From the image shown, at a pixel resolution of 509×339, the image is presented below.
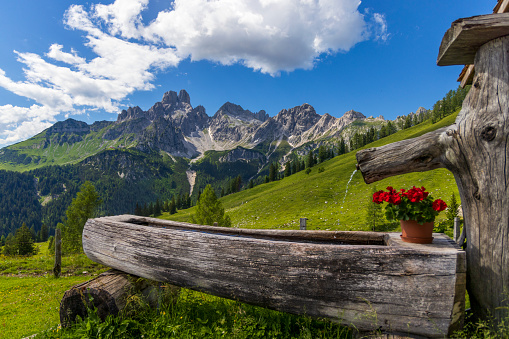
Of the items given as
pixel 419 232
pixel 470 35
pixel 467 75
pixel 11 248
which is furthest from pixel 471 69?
pixel 11 248

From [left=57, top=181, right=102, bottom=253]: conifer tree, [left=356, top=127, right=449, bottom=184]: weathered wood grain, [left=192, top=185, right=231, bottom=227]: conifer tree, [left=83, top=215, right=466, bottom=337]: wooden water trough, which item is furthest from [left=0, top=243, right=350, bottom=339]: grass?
[left=57, top=181, right=102, bottom=253]: conifer tree

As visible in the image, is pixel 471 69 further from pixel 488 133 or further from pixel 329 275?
pixel 329 275

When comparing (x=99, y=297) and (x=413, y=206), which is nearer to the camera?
(x=413, y=206)

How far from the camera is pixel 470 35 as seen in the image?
12.8ft

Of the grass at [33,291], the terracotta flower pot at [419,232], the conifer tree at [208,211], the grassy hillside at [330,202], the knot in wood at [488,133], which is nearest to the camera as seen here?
the knot in wood at [488,133]

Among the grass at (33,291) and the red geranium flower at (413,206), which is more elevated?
the red geranium flower at (413,206)

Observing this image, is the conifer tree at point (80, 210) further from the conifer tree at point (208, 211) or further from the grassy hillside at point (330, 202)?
the conifer tree at point (208, 211)

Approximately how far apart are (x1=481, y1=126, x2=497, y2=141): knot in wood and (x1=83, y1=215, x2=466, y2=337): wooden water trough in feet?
5.78

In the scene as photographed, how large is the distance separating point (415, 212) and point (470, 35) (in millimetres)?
2942

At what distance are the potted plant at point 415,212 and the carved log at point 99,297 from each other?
17.2ft

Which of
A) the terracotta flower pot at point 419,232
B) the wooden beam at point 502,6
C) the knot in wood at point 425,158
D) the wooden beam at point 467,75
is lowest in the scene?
the terracotta flower pot at point 419,232

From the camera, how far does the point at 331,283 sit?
3963mm

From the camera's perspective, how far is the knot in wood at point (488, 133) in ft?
12.2

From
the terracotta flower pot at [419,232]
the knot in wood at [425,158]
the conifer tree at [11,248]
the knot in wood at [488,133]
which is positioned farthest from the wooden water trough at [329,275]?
the conifer tree at [11,248]
